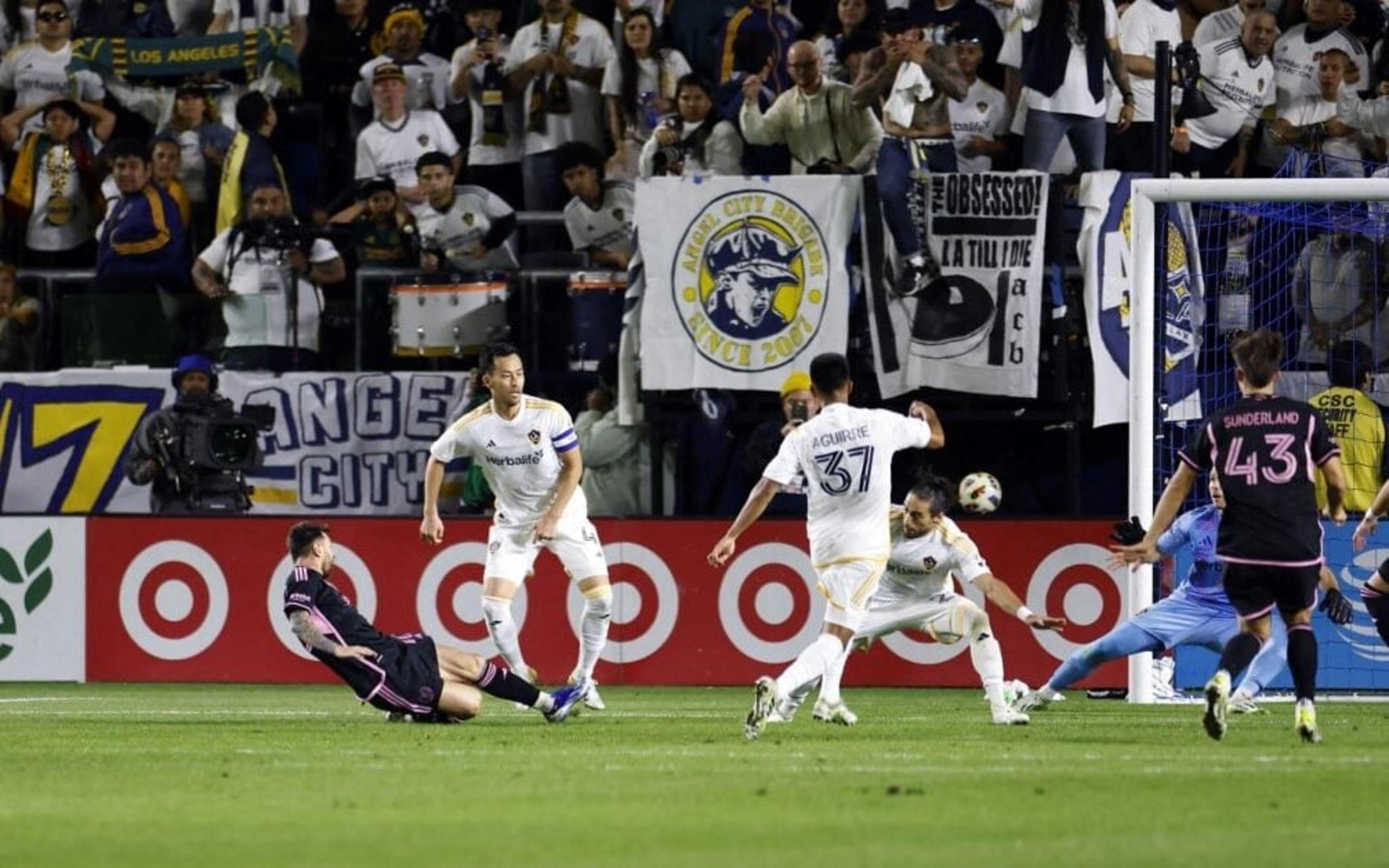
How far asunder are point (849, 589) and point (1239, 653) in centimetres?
217

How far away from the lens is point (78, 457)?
66.5ft

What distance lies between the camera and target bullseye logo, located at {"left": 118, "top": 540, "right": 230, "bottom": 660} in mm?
19422

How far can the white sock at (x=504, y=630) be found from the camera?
15.2 metres

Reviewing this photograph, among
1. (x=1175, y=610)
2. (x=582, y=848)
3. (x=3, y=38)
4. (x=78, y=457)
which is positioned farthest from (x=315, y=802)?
(x=3, y=38)

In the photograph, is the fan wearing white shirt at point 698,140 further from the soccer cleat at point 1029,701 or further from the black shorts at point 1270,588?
the black shorts at point 1270,588

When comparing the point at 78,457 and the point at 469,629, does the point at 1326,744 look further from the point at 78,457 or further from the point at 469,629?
the point at 78,457

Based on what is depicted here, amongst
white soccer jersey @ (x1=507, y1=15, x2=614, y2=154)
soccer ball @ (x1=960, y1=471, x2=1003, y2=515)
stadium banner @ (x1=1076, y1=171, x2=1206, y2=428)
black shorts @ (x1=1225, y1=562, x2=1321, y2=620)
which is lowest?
black shorts @ (x1=1225, y1=562, x2=1321, y2=620)

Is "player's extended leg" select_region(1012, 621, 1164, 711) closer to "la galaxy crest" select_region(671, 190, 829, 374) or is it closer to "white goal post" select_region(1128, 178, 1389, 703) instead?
"white goal post" select_region(1128, 178, 1389, 703)

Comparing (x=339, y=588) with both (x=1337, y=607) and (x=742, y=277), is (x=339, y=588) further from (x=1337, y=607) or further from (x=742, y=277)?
(x=1337, y=607)

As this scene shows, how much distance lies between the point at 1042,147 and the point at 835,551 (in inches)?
249

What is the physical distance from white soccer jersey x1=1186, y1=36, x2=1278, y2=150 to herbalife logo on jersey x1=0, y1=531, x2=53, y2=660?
9.43 meters

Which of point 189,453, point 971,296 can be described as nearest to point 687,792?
point 971,296

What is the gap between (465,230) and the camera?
20.0m

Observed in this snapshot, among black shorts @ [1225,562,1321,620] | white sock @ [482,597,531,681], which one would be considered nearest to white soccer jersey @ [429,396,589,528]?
white sock @ [482,597,531,681]
